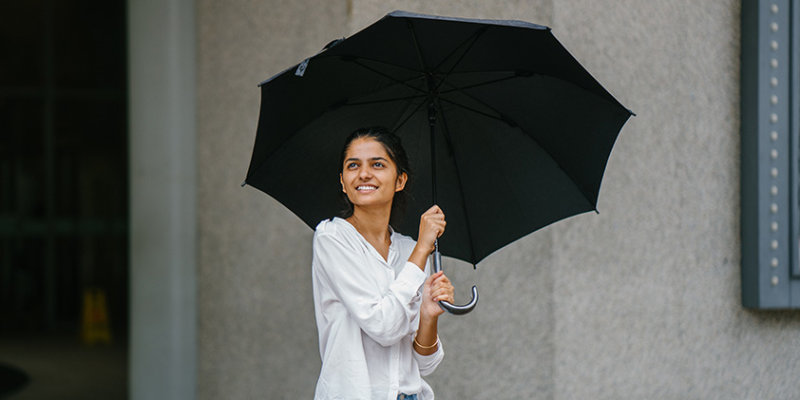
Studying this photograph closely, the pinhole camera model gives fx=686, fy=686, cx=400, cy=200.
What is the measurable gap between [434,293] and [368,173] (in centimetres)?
43

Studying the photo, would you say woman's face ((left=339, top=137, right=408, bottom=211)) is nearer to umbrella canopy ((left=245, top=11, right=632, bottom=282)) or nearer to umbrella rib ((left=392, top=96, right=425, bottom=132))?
umbrella canopy ((left=245, top=11, right=632, bottom=282))

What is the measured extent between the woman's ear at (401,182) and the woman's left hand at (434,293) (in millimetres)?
326

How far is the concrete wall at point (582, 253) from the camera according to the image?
14.1ft

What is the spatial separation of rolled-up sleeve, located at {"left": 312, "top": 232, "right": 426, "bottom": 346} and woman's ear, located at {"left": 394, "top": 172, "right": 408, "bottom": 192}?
29cm

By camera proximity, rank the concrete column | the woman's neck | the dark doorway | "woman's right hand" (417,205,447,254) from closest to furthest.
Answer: "woman's right hand" (417,205,447,254) → the woman's neck → the concrete column → the dark doorway

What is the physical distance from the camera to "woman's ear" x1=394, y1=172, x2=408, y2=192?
7.50ft

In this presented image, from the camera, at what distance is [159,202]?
15.6 ft

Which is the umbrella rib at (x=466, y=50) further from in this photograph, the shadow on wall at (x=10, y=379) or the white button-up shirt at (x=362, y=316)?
the shadow on wall at (x=10, y=379)

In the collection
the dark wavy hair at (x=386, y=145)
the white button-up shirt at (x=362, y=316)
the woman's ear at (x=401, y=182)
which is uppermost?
the dark wavy hair at (x=386, y=145)

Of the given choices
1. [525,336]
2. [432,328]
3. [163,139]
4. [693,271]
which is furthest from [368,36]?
[693,271]

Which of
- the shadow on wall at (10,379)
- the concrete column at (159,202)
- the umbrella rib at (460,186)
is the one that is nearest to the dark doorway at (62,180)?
the shadow on wall at (10,379)

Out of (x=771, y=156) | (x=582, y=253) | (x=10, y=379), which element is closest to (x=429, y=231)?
(x=582, y=253)

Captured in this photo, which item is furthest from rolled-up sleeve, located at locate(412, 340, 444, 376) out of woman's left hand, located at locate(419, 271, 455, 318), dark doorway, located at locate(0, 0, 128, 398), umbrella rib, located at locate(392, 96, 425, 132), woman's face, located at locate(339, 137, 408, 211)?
dark doorway, located at locate(0, 0, 128, 398)

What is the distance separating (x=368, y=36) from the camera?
2.05 meters
